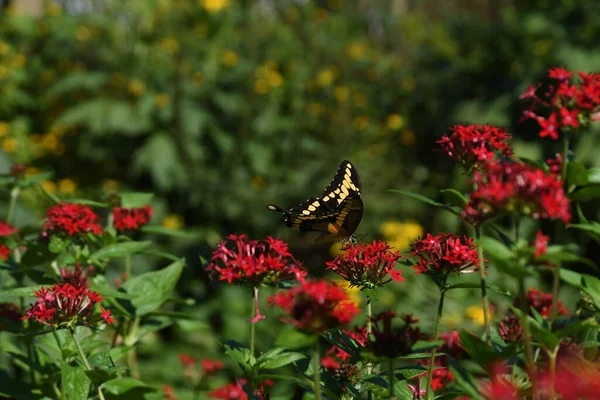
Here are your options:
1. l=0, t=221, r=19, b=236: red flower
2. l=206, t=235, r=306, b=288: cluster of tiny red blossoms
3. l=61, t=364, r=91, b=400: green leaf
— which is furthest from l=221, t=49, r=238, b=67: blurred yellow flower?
l=61, t=364, r=91, b=400: green leaf

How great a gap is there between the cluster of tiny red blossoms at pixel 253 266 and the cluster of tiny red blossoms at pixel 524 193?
13.1 inches

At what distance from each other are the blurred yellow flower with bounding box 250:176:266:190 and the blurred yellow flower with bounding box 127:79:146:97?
1.08 meters

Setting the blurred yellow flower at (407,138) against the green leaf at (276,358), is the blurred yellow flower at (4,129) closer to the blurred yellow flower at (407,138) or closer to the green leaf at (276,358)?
the blurred yellow flower at (407,138)

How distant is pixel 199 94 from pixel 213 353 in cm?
202

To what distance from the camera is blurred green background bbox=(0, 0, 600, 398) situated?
450 centimetres

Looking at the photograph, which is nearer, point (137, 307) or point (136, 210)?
point (137, 307)

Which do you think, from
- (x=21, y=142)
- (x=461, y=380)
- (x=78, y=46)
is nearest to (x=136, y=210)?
(x=461, y=380)

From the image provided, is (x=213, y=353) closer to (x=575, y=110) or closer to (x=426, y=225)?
(x=426, y=225)

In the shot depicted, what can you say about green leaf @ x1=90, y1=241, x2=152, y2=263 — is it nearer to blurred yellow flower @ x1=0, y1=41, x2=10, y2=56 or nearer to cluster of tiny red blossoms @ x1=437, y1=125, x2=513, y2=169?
cluster of tiny red blossoms @ x1=437, y1=125, x2=513, y2=169

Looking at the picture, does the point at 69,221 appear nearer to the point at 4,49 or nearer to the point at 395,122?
the point at 395,122

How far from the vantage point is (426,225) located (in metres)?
4.64

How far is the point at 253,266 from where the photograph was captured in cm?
104

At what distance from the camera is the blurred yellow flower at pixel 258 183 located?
4738 millimetres

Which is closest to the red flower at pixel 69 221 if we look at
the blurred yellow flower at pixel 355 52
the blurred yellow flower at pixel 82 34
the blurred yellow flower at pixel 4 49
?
the blurred yellow flower at pixel 4 49
